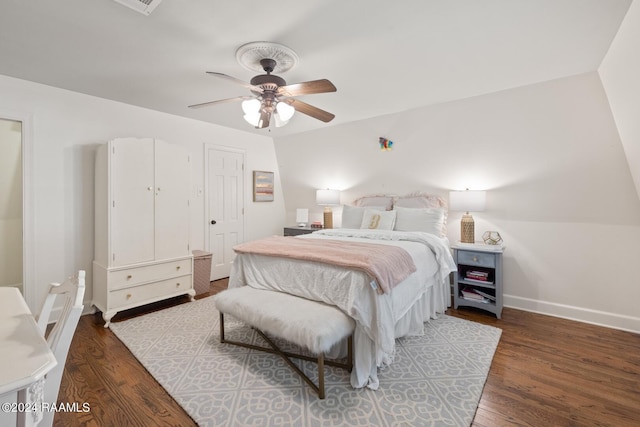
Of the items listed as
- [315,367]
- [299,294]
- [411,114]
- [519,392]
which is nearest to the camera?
[519,392]

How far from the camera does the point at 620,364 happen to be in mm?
2152

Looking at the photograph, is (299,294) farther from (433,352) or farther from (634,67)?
(634,67)

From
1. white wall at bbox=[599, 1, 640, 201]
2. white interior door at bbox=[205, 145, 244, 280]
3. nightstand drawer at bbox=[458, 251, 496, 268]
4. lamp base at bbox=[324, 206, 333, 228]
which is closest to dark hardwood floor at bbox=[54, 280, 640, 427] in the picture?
nightstand drawer at bbox=[458, 251, 496, 268]

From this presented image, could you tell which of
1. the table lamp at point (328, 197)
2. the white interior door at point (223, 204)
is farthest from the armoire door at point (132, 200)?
the table lamp at point (328, 197)

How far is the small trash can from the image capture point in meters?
3.73

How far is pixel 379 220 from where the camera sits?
3689 millimetres

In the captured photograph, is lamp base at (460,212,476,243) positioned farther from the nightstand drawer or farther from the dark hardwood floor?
the dark hardwood floor

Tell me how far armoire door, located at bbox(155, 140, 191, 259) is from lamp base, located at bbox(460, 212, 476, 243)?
3.30 m

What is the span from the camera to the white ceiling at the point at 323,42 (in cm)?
173

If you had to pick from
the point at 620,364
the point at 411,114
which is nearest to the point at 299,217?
the point at 411,114

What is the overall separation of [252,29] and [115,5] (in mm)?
786

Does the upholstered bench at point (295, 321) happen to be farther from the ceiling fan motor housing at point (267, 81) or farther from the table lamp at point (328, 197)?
the table lamp at point (328, 197)

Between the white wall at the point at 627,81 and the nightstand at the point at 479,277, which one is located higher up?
the white wall at the point at 627,81

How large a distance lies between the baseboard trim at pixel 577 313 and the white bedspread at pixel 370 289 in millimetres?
767
